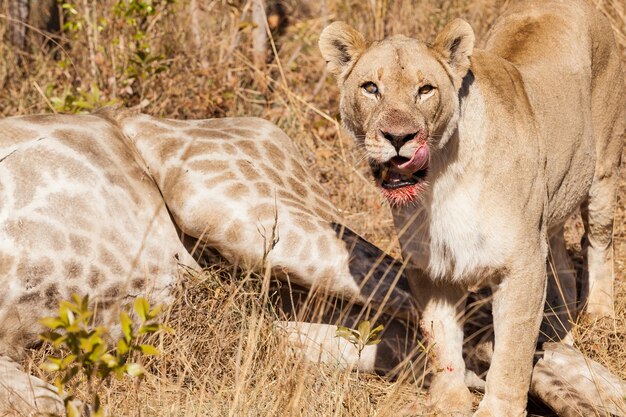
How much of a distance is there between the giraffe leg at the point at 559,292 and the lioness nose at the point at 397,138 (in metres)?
1.56

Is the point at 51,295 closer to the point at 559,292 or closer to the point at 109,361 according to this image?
the point at 109,361

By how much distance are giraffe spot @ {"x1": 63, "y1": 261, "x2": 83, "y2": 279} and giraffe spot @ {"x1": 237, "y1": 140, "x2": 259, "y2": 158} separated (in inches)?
39.2

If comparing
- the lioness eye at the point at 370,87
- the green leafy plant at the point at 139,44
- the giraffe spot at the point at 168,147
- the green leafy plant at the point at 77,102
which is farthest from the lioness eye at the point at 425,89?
the green leafy plant at the point at 139,44

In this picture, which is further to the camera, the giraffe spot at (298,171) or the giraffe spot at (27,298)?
the giraffe spot at (298,171)

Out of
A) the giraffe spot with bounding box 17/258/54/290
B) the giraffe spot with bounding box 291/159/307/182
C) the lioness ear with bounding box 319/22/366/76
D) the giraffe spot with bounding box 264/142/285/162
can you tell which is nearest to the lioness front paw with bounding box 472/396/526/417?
the lioness ear with bounding box 319/22/366/76

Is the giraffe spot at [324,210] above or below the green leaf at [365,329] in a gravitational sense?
below

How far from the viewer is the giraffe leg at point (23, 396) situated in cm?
364

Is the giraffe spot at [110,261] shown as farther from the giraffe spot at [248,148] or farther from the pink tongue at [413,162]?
the pink tongue at [413,162]

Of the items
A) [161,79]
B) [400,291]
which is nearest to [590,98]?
[400,291]

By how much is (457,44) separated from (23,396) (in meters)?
2.04

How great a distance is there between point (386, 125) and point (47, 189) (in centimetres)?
167

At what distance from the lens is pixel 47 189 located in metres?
4.43

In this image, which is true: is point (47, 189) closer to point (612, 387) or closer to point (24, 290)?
point (24, 290)

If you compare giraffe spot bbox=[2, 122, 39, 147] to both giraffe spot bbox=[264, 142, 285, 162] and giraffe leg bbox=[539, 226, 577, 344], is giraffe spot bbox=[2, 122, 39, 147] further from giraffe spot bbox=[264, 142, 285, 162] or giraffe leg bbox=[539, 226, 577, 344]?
giraffe leg bbox=[539, 226, 577, 344]
